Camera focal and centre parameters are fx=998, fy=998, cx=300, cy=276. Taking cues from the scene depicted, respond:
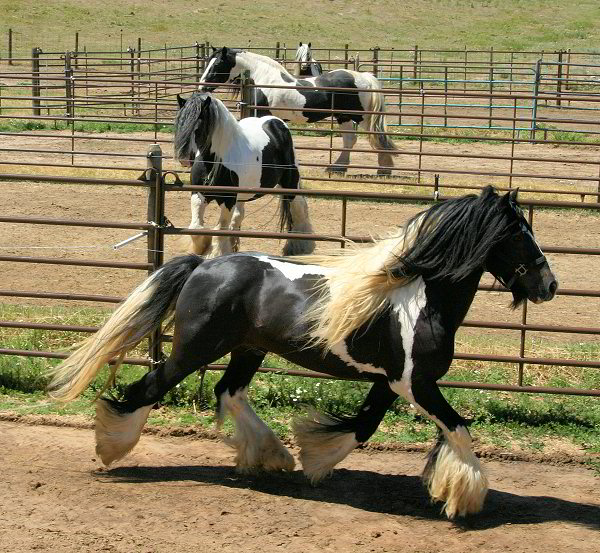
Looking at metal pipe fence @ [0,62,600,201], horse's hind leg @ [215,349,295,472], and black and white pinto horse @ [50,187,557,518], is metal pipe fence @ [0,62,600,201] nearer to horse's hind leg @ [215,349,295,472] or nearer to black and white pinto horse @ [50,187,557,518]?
horse's hind leg @ [215,349,295,472]

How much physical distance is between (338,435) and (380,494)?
381mm

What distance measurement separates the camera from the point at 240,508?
4.93 meters

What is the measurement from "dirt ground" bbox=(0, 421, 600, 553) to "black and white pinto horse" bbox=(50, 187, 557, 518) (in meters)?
0.17

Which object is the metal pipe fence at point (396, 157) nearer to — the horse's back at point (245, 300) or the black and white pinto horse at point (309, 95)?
the black and white pinto horse at point (309, 95)

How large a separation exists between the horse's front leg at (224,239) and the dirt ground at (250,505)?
11.3 feet

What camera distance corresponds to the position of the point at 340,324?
487 centimetres

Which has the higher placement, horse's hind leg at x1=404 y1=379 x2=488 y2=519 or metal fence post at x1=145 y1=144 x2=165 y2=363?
metal fence post at x1=145 y1=144 x2=165 y2=363

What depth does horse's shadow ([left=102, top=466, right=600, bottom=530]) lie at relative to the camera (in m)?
4.95

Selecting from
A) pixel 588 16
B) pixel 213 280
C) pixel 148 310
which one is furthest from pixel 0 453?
pixel 588 16

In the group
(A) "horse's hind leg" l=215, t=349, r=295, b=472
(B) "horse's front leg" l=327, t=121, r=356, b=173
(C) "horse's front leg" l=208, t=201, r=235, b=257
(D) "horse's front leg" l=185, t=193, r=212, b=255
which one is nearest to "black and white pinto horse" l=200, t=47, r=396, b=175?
(B) "horse's front leg" l=327, t=121, r=356, b=173

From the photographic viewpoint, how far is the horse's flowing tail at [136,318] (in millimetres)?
5250

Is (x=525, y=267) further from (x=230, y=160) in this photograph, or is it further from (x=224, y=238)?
(x=230, y=160)

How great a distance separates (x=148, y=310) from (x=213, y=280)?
39 cm

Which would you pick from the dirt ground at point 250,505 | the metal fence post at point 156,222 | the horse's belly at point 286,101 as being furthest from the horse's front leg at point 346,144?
the dirt ground at point 250,505
